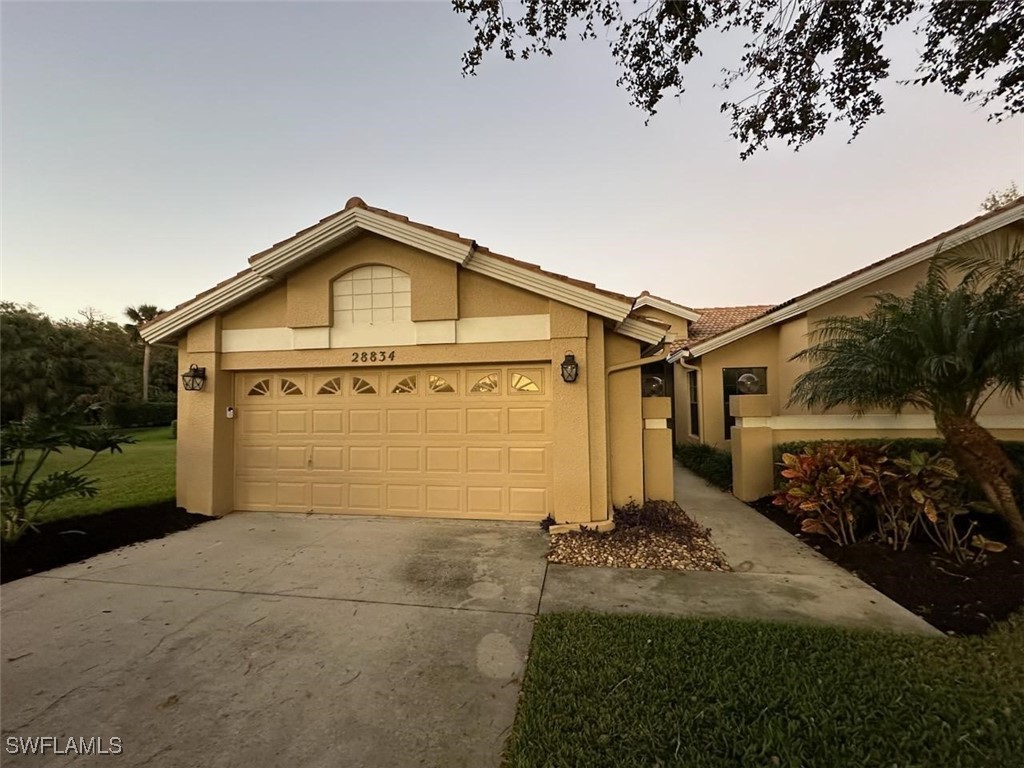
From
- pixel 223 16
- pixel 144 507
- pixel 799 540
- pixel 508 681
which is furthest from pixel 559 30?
pixel 144 507

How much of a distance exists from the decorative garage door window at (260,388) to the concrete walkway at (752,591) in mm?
5954

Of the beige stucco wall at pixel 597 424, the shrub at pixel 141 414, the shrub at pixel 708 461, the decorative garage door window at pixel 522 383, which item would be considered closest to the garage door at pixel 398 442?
the decorative garage door window at pixel 522 383

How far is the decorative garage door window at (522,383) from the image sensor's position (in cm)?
661

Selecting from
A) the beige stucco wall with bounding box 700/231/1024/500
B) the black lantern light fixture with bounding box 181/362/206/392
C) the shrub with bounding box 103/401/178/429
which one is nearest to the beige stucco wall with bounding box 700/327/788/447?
the beige stucco wall with bounding box 700/231/1024/500

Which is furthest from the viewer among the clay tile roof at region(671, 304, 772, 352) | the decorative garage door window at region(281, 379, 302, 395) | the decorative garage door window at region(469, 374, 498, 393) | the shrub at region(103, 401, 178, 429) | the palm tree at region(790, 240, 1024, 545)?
the shrub at region(103, 401, 178, 429)

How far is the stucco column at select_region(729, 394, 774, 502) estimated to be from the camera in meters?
7.81

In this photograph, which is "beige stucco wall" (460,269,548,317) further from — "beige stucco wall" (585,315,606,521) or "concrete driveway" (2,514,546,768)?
"concrete driveway" (2,514,546,768)

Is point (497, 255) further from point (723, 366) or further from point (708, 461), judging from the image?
point (723, 366)

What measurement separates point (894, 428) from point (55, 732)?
1076cm

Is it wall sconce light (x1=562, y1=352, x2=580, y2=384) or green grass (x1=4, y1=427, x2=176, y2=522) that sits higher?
wall sconce light (x1=562, y1=352, x2=580, y2=384)

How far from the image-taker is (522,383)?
21.8ft

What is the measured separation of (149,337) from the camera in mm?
7336

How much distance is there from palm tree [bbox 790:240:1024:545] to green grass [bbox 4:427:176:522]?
1012 cm

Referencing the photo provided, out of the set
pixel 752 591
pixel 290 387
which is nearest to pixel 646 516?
pixel 752 591
